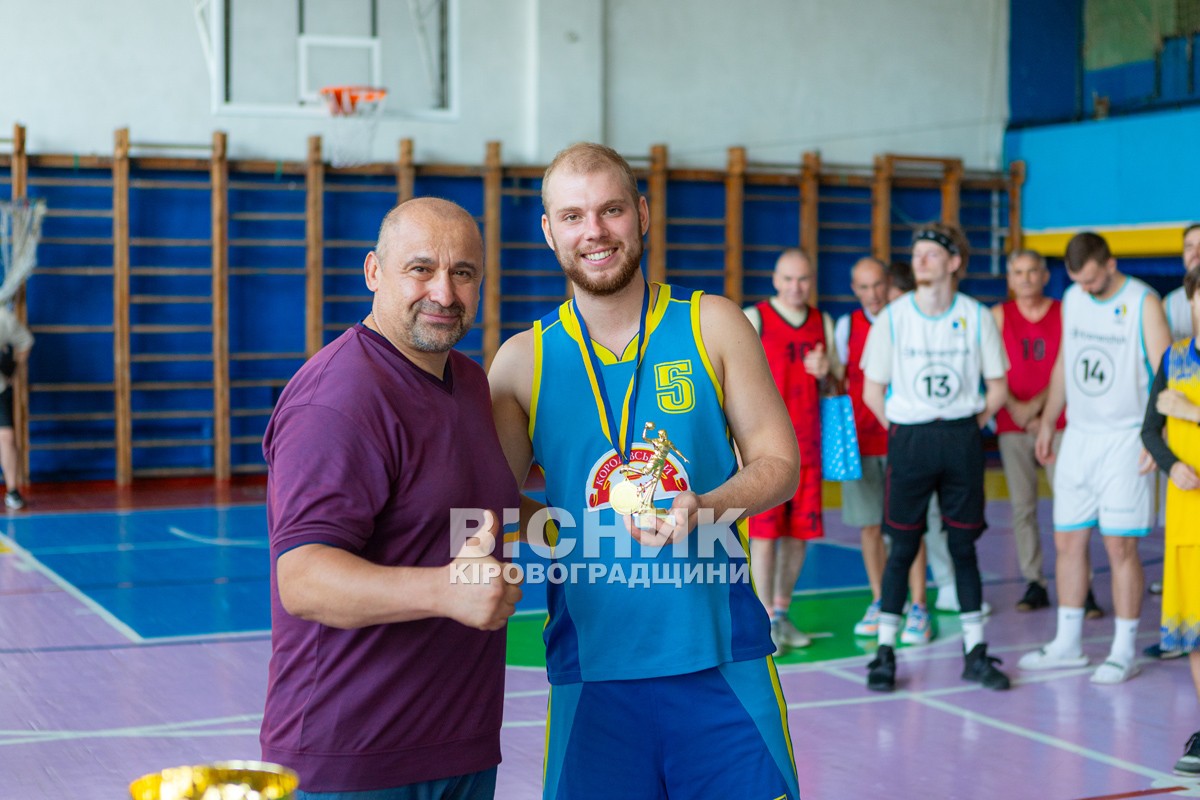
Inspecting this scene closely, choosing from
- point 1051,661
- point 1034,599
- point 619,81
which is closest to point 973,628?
point 1051,661

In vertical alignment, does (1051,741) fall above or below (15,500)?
below

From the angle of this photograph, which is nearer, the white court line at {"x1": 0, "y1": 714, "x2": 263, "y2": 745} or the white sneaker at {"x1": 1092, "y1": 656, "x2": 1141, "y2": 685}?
the white court line at {"x1": 0, "y1": 714, "x2": 263, "y2": 745}

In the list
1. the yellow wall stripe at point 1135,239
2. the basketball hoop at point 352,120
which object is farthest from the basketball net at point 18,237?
the yellow wall stripe at point 1135,239

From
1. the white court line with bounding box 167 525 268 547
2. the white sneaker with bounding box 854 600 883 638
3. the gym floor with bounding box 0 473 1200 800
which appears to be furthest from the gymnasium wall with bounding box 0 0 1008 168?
the white sneaker with bounding box 854 600 883 638

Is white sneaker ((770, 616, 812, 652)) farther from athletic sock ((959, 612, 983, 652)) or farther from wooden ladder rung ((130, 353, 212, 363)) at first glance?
wooden ladder rung ((130, 353, 212, 363))

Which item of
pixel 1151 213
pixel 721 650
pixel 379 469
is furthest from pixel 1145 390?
pixel 1151 213

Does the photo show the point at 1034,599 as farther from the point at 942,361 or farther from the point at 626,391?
the point at 626,391

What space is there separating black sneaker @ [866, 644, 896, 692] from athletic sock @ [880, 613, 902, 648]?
2 centimetres

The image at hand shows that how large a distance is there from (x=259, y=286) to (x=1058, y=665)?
368 inches

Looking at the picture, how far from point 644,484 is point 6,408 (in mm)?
9642

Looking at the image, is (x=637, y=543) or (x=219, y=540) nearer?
(x=637, y=543)

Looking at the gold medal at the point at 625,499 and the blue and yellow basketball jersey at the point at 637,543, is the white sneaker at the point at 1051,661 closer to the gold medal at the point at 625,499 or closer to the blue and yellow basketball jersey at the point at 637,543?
the blue and yellow basketball jersey at the point at 637,543

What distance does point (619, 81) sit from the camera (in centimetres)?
1471

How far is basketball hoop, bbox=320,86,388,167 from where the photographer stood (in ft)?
41.1
